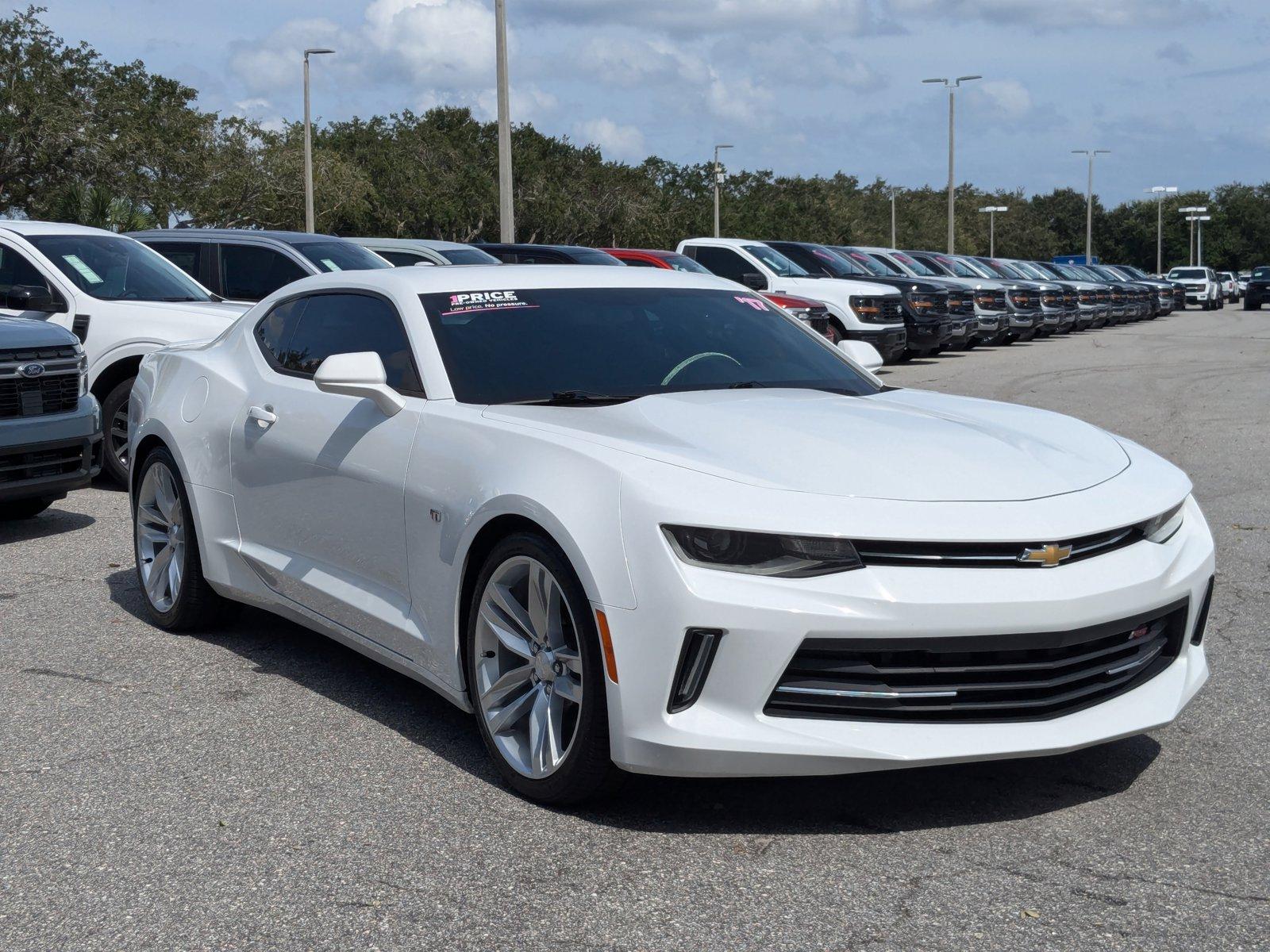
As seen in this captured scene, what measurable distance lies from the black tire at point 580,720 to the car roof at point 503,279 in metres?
1.32

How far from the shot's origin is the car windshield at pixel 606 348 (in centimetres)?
469

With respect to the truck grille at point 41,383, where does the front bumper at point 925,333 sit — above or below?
below

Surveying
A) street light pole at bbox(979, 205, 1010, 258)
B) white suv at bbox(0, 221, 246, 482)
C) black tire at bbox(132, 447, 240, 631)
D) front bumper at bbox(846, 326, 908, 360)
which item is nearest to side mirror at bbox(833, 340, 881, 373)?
black tire at bbox(132, 447, 240, 631)

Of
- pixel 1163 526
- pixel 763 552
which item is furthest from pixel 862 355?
pixel 763 552

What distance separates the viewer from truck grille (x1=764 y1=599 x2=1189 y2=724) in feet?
11.6

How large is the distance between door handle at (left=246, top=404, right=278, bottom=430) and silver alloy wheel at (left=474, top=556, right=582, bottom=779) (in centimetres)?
156

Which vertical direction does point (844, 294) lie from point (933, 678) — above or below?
above

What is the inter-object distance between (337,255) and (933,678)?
1017 cm

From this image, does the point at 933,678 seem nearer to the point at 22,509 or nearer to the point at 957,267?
the point at 22,509

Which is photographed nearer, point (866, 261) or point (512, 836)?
point (512, 836)

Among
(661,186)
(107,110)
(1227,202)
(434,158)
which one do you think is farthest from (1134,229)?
(107,110)

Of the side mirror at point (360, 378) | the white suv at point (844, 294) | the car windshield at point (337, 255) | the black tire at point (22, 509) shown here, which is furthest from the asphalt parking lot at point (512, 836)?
the white suv at point (844, 294)

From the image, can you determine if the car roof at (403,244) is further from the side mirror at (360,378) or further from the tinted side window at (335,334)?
the side mirror at (360,378)

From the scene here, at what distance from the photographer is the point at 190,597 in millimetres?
5855
